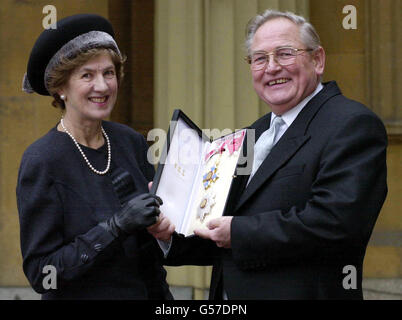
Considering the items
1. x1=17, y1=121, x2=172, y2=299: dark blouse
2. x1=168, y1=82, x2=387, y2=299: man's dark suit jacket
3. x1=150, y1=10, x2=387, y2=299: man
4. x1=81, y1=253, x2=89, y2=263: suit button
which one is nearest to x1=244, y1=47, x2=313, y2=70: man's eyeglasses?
x1=150, y1=10, x2=387, y2=299: man

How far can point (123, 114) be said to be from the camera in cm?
525

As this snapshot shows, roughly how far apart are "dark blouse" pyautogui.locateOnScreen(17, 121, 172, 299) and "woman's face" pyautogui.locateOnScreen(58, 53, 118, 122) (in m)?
0.12

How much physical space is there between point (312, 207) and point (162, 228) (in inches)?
22.2

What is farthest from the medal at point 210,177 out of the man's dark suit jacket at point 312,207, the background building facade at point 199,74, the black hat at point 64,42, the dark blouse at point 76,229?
the background building facade at point 199,74

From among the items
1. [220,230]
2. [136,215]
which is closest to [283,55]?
[220,230]

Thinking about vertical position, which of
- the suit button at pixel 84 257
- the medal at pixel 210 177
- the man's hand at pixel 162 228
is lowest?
the suit button at pixel 84 257

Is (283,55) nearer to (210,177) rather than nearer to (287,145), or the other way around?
(287,145)

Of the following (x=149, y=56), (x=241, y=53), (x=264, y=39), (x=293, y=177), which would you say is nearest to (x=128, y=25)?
(x=149, y=56)

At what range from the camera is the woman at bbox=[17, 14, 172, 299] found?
227cm

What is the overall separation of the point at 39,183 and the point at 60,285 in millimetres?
389

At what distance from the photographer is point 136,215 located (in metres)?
2.20

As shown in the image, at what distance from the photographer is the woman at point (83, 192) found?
2.27 metres

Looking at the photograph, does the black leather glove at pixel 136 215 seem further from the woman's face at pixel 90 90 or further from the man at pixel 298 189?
the woman's face at pixel 90 90

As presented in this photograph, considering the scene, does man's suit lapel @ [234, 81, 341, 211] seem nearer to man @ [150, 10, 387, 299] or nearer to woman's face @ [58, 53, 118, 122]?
man @ [150, 10, 387, 299]
